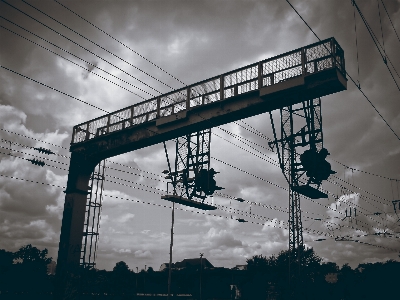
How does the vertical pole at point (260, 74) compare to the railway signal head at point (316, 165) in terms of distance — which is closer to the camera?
the railway signal head at point (316, 165)

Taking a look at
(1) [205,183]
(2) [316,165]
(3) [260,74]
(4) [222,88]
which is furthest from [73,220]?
(2) [316,165]

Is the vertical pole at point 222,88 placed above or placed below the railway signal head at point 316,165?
above

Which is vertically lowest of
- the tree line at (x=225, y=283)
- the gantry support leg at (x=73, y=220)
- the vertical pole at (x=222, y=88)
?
the tree line at (x=225, y=283)

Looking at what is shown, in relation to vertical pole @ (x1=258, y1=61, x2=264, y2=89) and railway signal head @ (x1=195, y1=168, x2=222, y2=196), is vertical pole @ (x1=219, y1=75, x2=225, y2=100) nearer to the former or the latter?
vertical pole @ (x1=258, y1=61, x2=264, y2=89)

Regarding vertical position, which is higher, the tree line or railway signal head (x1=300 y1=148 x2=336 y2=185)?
railway signal head (x1=300 y1=148 x2=336 y2=185)

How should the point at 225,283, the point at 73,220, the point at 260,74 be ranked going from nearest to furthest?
the point at 260,74 → the point at 73,220 → the point at 225,283

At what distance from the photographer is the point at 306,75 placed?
10094 mm

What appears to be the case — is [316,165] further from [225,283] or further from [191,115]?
[225,283]

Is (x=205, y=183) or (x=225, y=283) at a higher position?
(x=205, y=183)

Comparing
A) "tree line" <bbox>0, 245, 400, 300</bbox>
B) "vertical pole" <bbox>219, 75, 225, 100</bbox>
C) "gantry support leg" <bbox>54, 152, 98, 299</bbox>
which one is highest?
"vertical pole" <bbox>219, 75, 225, 100</bbox>

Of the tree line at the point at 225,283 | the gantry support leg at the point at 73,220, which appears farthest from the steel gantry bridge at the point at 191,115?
the tree line at the point at 225,283

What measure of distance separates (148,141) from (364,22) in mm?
8815

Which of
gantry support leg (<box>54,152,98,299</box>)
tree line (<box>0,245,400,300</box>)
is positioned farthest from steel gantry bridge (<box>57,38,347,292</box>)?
tree line (<box>0,245,400,300</box>)

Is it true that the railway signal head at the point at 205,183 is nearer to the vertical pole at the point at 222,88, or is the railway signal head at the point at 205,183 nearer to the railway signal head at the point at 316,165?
the vertical pole at the point at 222,88
